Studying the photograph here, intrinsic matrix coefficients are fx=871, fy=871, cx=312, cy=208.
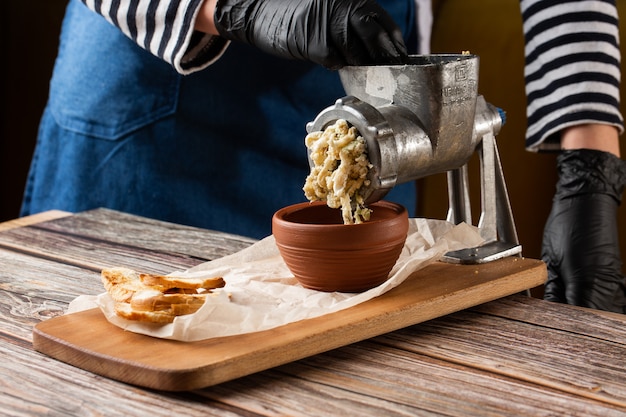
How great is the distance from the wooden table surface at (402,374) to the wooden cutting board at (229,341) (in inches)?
0.5

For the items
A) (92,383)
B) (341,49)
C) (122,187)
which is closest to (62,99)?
(122,187)

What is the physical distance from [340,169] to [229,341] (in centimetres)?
26

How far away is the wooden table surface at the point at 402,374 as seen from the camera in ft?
2.68

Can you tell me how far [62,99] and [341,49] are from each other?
0.98 meters

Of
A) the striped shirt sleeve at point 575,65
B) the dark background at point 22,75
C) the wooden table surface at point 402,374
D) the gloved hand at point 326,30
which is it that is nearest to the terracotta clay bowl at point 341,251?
the wooden table surface at point 402,374

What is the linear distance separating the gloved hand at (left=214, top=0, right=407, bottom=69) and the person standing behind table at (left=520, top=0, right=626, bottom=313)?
2.02 ft

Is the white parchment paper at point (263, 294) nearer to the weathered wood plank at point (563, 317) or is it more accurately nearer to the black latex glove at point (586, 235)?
the weathered wood plank at point (563, 317)

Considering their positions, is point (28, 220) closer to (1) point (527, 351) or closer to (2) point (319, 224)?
(2) point (319, 224)

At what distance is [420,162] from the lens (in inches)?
43.9

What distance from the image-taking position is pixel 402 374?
2.92 ft

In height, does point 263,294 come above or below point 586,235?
below

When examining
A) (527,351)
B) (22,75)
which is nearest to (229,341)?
(527,351)

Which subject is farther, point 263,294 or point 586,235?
point 586,235

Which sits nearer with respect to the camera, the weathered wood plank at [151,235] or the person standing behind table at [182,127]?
the weathered wood plank at [151,235]
